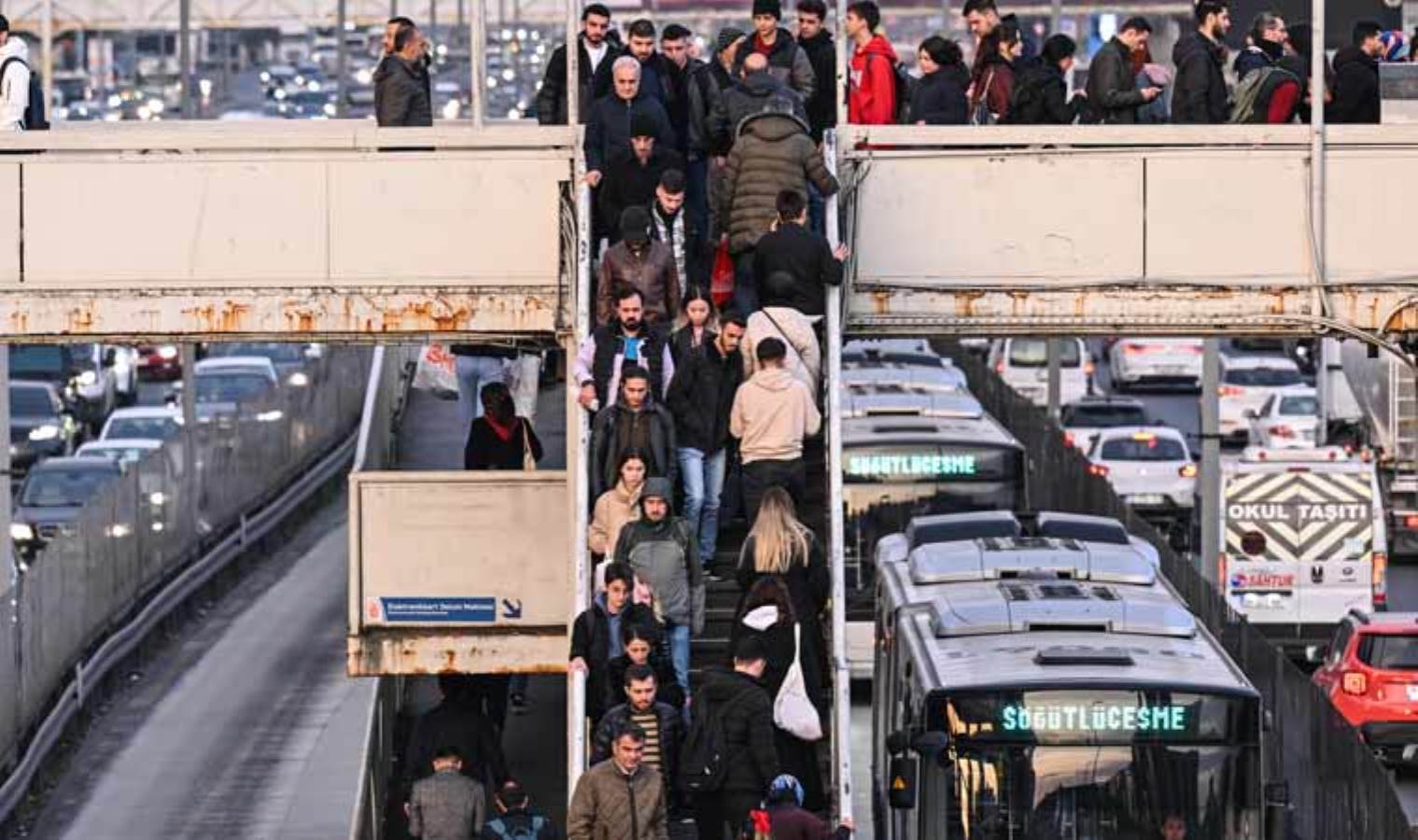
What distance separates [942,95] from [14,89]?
6.30 metres

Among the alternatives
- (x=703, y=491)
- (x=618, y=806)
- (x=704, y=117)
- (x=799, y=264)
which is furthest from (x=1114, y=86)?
(x=618, y=806)

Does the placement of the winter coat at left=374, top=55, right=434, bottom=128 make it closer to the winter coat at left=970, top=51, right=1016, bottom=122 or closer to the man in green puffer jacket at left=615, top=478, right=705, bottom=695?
the winter coat at left=970, top=51, right=1016, bottom=122

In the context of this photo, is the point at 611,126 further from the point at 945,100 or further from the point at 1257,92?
the point at 1257,92

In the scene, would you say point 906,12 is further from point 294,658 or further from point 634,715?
point 634,715

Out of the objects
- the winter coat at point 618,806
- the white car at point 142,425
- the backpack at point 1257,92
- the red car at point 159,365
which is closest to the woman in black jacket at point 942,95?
the backpack at point 1257,92

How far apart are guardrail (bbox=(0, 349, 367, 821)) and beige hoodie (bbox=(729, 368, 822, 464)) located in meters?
11.4

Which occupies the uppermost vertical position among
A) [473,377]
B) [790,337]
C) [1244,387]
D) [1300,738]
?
[790,337]

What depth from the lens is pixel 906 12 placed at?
62906 millimetres

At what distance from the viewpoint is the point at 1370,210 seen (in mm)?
26000

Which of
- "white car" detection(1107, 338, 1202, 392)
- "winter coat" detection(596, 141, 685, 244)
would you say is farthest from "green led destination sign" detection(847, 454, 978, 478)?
"white car" detection(1107, 338, 1202, 392)

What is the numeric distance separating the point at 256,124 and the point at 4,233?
9.00 ft

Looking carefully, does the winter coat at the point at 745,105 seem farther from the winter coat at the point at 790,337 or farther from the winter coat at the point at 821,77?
the winter coat at the point at 790,337

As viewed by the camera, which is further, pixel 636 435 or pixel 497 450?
pixel 497 450

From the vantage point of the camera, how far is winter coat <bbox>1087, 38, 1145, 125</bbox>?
27.1 metres
